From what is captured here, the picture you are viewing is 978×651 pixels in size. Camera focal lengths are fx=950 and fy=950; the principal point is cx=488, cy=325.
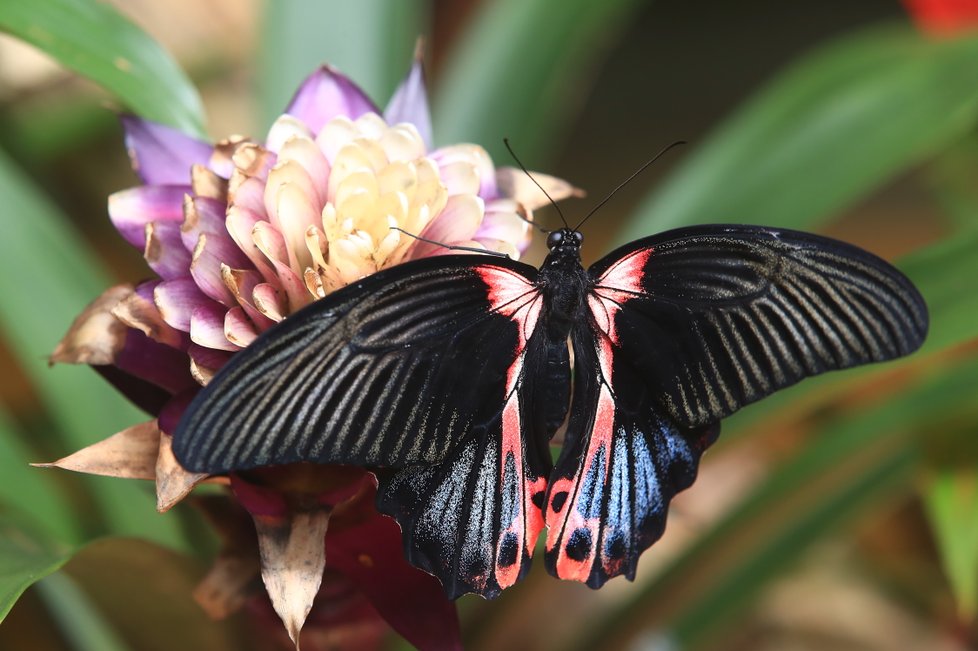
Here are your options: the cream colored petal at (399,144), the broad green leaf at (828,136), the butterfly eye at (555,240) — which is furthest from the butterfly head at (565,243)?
the broad green leaf at (828,136)

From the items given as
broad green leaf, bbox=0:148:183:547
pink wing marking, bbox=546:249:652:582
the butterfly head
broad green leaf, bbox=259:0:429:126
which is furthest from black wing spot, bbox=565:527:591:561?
broad green leaf, bbox=259:0:429:126

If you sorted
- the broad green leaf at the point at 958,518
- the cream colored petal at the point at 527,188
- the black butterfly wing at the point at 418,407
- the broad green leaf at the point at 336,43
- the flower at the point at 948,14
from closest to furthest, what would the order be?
the black butterfly wing at the point at 418,407 < the cream colored petal at the point at 527,188 < the broad green leaf at the point at 958,518 < the broad green leaf at the point at 336,43 < the flower at the point at 948,14

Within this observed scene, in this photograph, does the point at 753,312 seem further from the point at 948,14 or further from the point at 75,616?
the point at 948,14

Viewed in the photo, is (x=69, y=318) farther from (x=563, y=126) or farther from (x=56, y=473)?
(x=563, y=126)

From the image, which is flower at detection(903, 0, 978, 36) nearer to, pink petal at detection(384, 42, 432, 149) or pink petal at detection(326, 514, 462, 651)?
pink petal at detection(384, 42, 432, 149)

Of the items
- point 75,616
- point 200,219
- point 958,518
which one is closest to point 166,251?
point 200,219

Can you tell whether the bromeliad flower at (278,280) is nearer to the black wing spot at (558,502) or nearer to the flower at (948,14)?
the black wing spot at (558,502)
